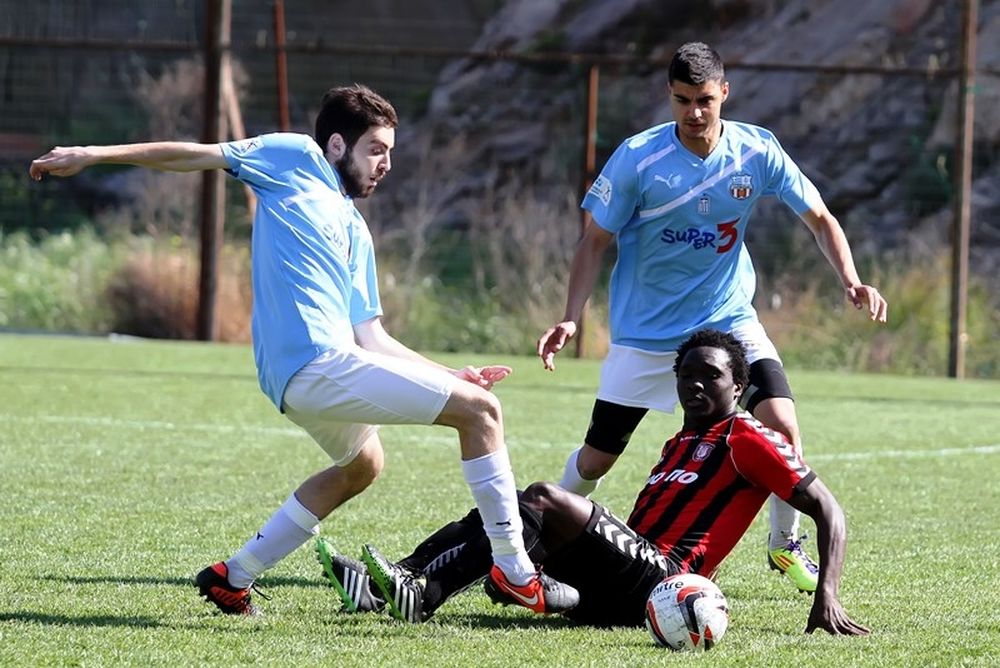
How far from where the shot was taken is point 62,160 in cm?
521

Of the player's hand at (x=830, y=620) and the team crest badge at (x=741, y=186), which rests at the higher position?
the team crest badge at (x=741, y=186)

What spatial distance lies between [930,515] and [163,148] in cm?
452

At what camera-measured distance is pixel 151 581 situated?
6195 millimetres

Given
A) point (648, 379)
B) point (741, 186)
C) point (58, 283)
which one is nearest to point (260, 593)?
point (648, 379)

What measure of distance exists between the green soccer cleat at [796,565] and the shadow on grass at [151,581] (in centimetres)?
174

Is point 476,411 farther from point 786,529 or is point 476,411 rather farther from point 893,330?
point 893,330

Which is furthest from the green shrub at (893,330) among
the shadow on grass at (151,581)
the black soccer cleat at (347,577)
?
the black soccer cleat at (347,577)

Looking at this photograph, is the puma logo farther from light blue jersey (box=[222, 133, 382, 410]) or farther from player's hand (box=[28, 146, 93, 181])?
player's hand (box=[28, 146, 93, 181])

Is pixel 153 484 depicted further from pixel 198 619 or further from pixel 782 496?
pixel 782 496

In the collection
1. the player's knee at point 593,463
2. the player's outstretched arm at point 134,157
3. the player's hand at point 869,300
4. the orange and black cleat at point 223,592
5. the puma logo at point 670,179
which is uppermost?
the player's outstretched arm at point 134,157

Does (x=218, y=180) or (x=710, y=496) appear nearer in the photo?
(x=710, y=496)

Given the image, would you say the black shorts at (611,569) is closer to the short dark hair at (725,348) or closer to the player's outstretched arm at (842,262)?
the short dark hair at (725,348)

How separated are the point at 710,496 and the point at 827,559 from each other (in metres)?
0.52

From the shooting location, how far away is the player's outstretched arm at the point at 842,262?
645 centimetres
